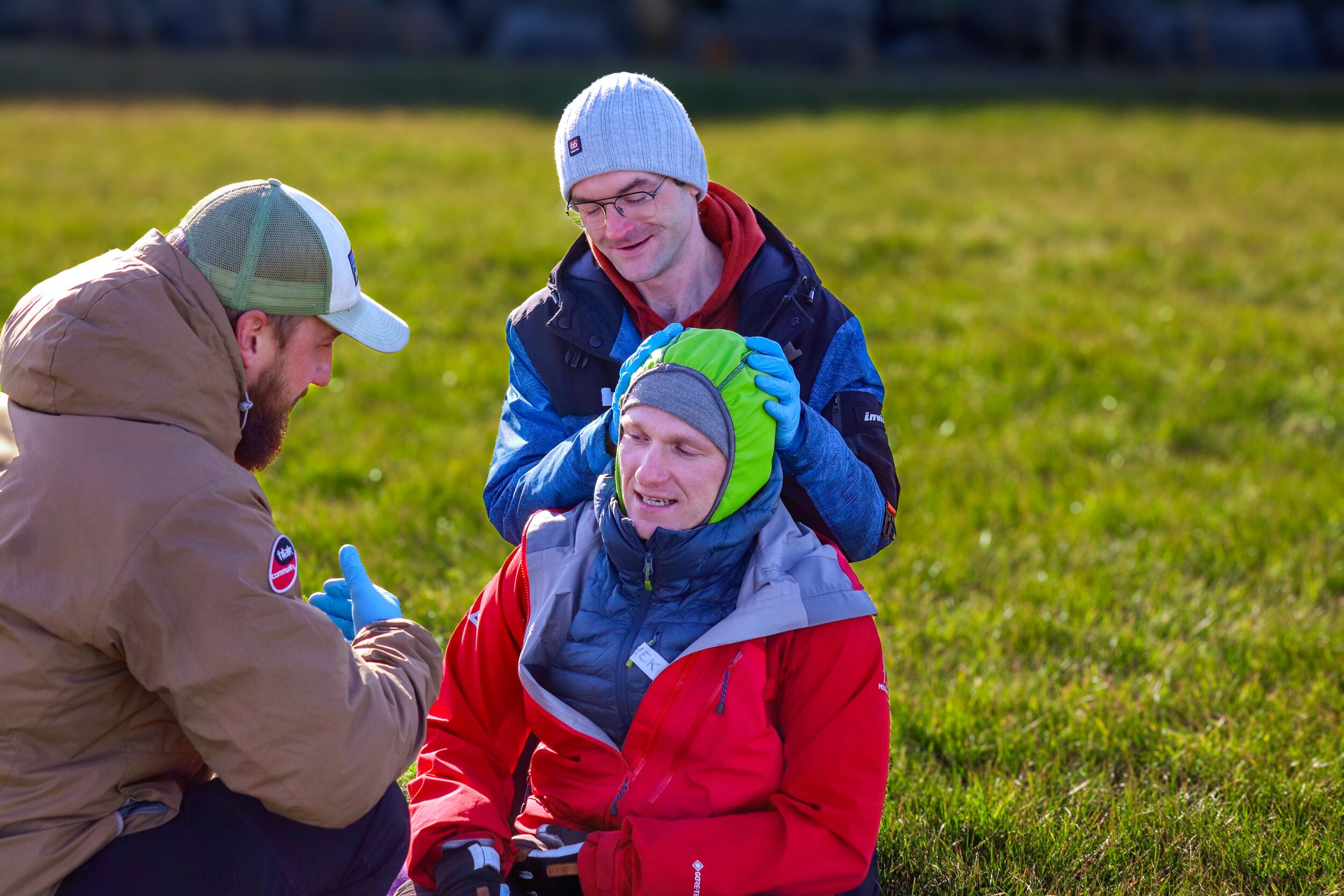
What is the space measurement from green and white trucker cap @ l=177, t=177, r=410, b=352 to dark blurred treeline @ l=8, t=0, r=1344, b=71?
24565 mm

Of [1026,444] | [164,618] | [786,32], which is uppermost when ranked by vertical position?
[164,618]

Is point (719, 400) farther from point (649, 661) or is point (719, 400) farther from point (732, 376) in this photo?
point (649, 661)

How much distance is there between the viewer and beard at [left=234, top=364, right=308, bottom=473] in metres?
2.91

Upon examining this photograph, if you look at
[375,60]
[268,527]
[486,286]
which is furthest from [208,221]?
[375,60]


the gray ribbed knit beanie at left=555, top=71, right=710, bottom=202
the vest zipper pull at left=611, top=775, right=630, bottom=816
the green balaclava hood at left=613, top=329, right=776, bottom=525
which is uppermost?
the gray ribbed knit beanie at left=555, top=71, right=710, bottom=202

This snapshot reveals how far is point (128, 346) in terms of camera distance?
249 centimetres

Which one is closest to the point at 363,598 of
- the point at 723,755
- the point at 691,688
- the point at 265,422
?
the point at 265,422

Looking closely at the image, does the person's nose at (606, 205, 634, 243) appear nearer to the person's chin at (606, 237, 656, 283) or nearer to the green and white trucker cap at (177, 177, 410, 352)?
the person's chin at (606, 237, 656, 283)

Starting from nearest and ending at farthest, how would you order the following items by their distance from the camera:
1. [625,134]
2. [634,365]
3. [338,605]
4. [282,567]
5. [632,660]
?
[282,567], [632,660], [634,365], [338,605], [625,134]

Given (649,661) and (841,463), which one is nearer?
(649,661)

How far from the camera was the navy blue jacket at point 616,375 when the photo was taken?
3.47 metres

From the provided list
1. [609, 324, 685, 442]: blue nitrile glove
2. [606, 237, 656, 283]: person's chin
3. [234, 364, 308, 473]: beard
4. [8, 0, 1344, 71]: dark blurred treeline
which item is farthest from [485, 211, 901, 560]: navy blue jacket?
[8, 0, 1344, 71]: dark blurred treeline

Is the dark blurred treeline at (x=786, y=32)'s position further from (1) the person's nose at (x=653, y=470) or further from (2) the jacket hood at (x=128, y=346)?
(2) the jacket hood at (x=128, y=346)

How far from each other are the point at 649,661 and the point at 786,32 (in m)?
26.1
